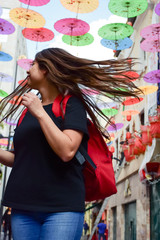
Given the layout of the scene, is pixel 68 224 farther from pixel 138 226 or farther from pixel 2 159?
pixel 138 226

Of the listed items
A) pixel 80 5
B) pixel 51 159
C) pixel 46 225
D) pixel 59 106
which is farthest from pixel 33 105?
pixel 80 5

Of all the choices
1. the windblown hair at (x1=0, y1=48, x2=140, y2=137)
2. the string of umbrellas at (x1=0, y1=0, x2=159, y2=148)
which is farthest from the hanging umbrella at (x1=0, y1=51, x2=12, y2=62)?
the windblown hair at (x1=0, y1=48, x2=140, y2=137)

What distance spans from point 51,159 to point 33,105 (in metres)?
0.32

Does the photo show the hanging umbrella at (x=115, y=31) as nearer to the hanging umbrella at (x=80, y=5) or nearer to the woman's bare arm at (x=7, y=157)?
the hanging umbrella at (x=80, y=5)

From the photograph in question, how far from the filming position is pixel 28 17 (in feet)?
34.1

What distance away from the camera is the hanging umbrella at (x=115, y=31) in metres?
10.6

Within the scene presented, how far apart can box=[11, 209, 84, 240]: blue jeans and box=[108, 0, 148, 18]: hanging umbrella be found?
850cm

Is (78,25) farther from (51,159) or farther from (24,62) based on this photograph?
(51,159)

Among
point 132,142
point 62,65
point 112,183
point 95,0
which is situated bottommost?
point 112,183

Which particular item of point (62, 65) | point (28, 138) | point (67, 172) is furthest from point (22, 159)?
point (62, 65)

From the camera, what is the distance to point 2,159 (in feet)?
8.20

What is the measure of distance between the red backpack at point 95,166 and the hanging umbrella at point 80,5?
7712 mm

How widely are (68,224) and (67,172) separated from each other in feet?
0.93

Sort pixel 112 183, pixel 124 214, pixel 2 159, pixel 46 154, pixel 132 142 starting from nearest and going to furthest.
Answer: pixel 46 154
pixel 112 183
pixel 2 159
pixel 132 142
pixel 124 214
